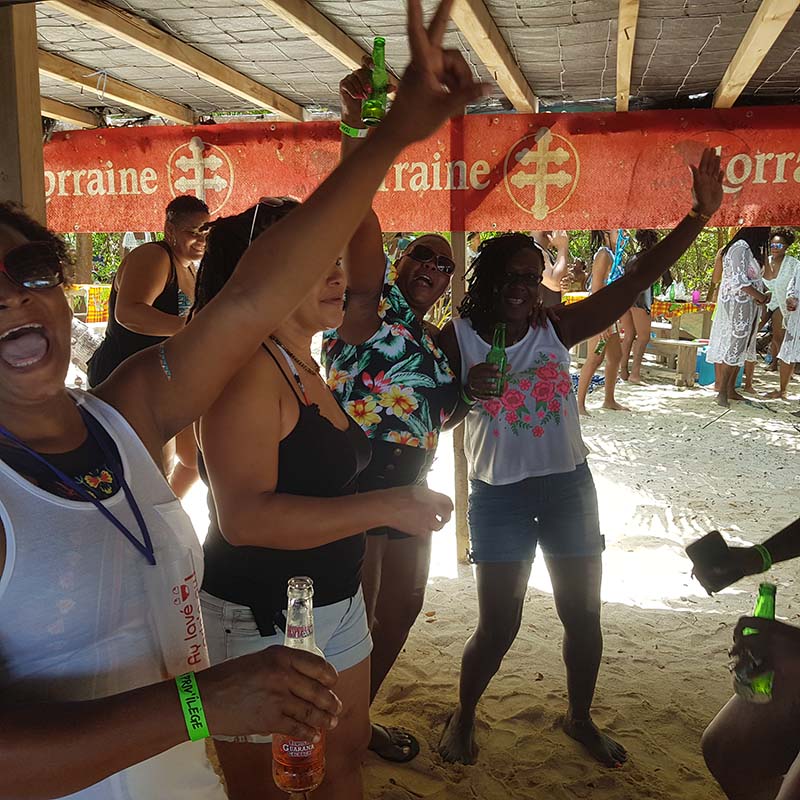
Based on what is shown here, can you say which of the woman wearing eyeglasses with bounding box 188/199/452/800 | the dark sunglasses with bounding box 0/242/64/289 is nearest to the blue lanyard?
the dark sunglasses with bounding box 0/242/64/289

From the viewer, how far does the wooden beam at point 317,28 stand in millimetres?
2980

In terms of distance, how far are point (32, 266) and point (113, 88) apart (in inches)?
146

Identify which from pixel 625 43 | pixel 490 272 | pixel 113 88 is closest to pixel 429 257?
pixel 490 272

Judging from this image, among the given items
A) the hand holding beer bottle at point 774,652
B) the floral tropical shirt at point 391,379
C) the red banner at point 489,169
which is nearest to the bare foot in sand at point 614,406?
the red banner at point 489,169

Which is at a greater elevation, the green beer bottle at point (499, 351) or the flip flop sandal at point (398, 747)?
the green beer bottle at point (499, 351)

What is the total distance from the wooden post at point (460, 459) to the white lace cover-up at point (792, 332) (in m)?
6.66

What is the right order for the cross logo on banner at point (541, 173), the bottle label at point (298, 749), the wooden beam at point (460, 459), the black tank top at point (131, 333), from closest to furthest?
the bottle label at point (298, 749)
the black tank top at point (131, 333)
the cross logo on banner at point (541, 173)
the wooden beam at point (460, 459)

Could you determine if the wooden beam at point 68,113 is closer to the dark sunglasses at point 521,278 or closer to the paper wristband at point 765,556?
the dark sunglasses at point 521,278

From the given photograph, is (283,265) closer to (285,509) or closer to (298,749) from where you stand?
(285,509)

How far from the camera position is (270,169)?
486 cm

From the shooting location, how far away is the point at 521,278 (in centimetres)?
286

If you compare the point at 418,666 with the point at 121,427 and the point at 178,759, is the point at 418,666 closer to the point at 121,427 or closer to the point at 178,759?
the point at 178,759

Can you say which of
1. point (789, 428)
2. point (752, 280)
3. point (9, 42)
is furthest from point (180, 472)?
point (752, 280)

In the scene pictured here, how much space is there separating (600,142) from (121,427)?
12.8 ft
